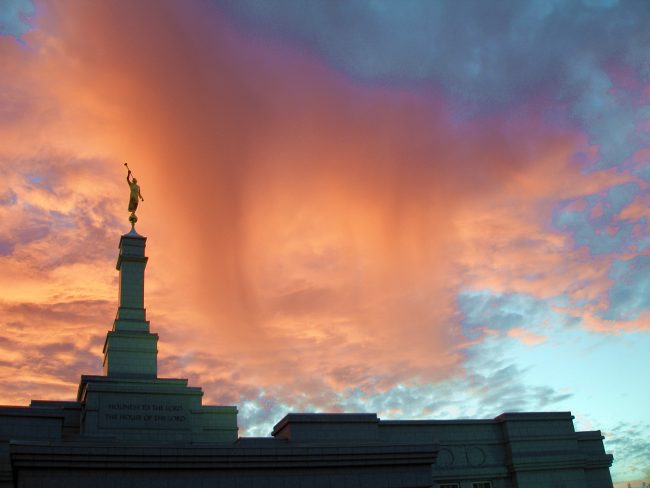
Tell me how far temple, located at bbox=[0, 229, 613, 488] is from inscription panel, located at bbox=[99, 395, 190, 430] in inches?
2.2

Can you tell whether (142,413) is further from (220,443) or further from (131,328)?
(131,328)

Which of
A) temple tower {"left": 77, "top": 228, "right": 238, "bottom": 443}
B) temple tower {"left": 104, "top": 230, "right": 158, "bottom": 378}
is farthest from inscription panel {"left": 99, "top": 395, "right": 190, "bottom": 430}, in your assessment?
temple tower {"left": 104, "top": 230, "right": 158, "bottom": 378}

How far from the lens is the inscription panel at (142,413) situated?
33.7 m

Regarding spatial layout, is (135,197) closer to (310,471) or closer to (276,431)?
(276,431)

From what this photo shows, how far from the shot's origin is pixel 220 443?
1326 inches

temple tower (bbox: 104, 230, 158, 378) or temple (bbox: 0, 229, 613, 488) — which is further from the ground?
temple tower (bbox: 104, 230, 158, 378)

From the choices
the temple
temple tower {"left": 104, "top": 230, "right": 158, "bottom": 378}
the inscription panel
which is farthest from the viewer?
temple tower {"left": 104, "top": 230, "right": 158, "bottom": 378}

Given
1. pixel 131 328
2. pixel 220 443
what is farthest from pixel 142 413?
pixel 131 328

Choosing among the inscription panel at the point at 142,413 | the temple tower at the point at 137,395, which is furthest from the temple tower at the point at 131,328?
the inscription panel at the point at 142,413

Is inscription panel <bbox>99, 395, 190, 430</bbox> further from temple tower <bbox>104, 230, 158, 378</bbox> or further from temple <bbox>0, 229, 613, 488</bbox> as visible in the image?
temple tower <bbox>104, 230, 158, 378</bbox>

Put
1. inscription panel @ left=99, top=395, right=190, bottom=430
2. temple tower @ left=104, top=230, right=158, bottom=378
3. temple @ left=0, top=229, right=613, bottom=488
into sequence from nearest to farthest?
temple @ left=0, top=229, right=613, bottom=488 < inscription panel @ left=99, top=395, right=190, bottom=430 < temple tower @ left=104, top=230, right=158, bottom=378

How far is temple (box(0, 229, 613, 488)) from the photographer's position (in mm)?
21375

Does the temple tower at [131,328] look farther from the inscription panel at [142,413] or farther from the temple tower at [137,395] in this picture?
the inscription panel at [142,413]

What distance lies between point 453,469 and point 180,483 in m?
16.4
